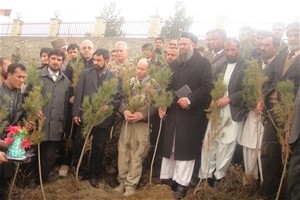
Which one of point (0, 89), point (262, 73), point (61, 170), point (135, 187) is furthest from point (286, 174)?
point (0, 89)

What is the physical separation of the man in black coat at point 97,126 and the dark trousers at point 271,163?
2194 mm

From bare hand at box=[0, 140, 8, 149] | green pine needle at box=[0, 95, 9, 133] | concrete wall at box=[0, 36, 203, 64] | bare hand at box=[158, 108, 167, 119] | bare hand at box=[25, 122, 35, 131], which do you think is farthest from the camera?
concrete wall at box=[0, 36, 203, 64]

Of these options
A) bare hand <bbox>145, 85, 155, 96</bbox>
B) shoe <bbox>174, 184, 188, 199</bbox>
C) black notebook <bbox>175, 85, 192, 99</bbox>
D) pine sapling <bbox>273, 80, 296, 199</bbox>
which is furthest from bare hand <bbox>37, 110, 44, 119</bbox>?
pine sapling <bbox>273, 80, 296, 199</bbox>

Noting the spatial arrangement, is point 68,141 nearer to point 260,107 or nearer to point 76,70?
point 76,70

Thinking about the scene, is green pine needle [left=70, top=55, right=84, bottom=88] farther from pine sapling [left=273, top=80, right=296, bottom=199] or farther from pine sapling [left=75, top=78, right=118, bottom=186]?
pine sapling [left=273, top=80, right=296, bottom=199]

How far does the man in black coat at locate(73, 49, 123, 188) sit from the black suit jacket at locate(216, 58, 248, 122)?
1.64 m

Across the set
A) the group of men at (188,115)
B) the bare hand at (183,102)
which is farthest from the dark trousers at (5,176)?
the bare hand at (183,102)

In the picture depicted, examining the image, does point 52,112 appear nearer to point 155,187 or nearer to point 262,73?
point 155,187

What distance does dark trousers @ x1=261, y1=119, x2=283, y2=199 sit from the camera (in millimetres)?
4215

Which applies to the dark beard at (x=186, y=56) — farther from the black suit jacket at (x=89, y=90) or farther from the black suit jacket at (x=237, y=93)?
the black suit jacket at (x=89, y=90)

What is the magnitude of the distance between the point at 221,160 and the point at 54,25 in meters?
20.8

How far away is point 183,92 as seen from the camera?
4703 millimetres

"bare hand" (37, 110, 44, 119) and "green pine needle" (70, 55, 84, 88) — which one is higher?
"green pine needle" (70, 55, 84, 88)

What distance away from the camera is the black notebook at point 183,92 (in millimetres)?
4680
